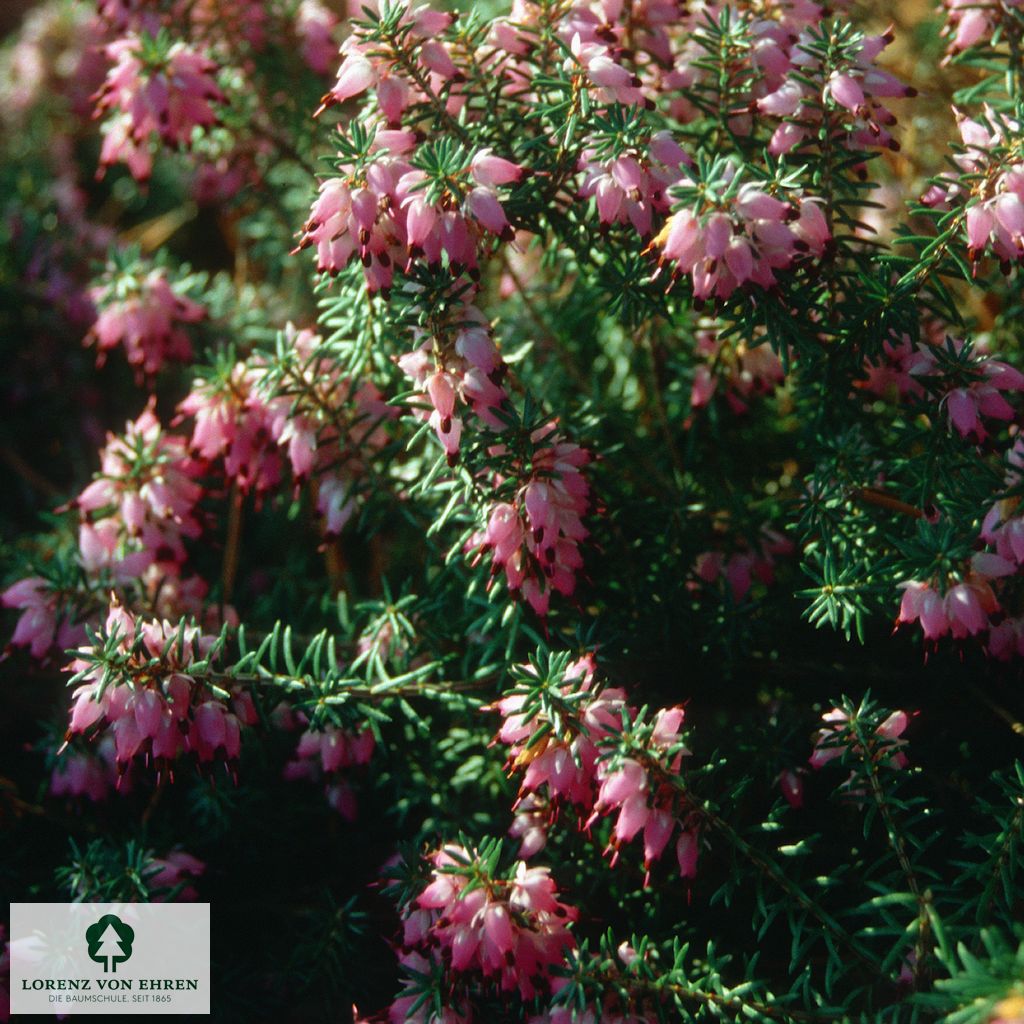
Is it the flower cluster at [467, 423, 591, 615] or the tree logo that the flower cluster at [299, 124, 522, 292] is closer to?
the flower cluster at [467, 423, 591, 615]

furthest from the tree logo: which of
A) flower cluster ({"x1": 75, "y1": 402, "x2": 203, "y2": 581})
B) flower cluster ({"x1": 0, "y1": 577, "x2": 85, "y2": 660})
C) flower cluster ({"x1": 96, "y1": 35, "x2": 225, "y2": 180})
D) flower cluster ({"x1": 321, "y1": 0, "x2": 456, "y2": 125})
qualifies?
flower cluster ({"x1": 96, "y1": 35, "x2": 225, "y2": 180})

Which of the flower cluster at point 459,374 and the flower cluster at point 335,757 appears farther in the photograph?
the flower cluster at point 335,757

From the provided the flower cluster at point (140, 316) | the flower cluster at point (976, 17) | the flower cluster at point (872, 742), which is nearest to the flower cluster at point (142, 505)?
the flower cluster at point (140, 316)

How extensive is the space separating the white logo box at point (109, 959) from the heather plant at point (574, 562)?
5 centimetres

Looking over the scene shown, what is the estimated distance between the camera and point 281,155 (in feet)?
9.80

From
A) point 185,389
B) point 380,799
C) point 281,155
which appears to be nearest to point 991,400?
point 380,799

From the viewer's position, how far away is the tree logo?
6.64 ft

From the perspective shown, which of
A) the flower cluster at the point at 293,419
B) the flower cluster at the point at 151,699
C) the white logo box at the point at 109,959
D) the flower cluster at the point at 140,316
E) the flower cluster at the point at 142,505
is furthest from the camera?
the flower cluster at the point at 140,316

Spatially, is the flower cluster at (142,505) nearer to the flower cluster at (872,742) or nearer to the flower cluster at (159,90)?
the flower cluster at (159,90)

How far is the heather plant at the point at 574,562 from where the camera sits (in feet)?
5.65

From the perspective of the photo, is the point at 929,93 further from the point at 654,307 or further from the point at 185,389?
the point at 185,389

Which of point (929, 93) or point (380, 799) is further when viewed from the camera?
point (929, 93)

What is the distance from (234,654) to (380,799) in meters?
0.52

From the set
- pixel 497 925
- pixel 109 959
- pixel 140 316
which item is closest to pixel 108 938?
pixel 109 959
